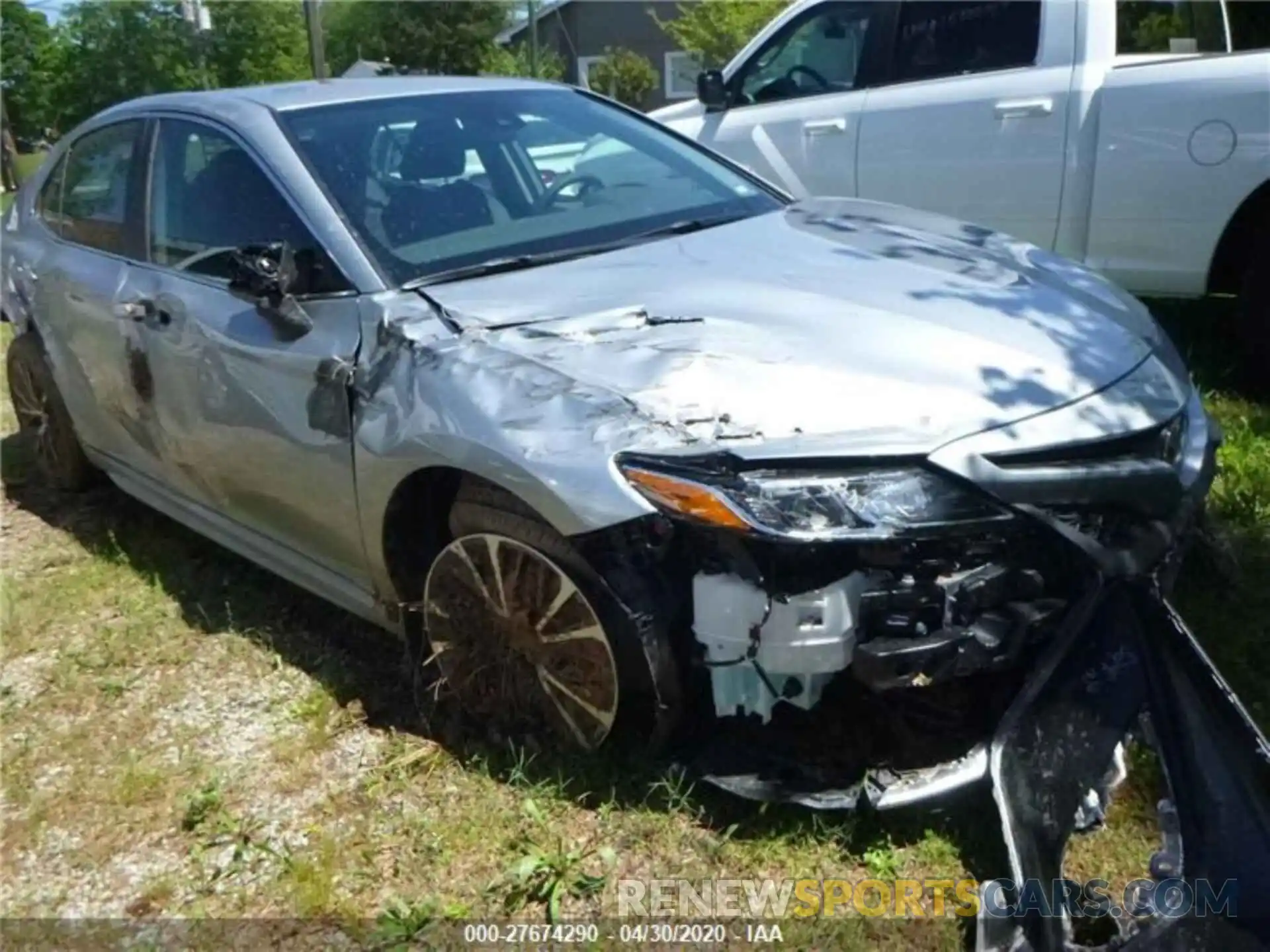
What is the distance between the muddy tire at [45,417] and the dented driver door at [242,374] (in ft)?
3.31

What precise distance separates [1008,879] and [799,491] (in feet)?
2.83

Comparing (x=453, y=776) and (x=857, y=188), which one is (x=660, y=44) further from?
(x=453, y=776)

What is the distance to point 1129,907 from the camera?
2.41m

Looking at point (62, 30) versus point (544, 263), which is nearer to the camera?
point (544, 263)

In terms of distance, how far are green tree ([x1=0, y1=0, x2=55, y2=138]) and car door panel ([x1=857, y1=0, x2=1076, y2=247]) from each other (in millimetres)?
24485

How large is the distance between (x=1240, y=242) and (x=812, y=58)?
2.25 meters

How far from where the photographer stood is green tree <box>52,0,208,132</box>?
81.8 feet

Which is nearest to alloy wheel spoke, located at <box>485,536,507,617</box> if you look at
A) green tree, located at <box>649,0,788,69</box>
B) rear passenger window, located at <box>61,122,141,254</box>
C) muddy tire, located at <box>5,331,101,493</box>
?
rear passenger window, located at <box>61,122,141,254</box>

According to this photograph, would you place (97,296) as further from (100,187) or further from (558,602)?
(558,602)

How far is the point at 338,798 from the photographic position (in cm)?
313

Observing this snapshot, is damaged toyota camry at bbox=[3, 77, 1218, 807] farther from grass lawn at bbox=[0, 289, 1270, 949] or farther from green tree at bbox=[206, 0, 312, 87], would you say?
green tree at bbox=[206, 0, 312, 87]

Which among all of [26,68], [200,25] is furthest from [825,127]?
[26,68]

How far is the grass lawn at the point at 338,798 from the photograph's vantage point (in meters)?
2.73

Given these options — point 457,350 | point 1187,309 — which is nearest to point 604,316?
point 457,350
